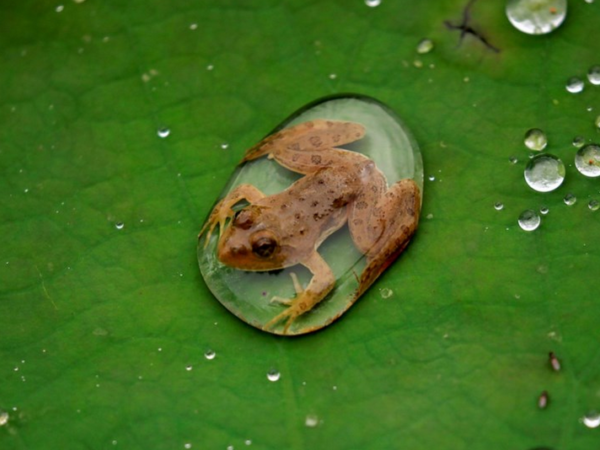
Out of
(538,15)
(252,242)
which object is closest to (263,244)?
(252,242)

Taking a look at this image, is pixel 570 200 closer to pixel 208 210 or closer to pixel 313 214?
pixel 313 214

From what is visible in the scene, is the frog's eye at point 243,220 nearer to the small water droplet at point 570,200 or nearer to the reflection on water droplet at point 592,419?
the small water droplet at point 570,200

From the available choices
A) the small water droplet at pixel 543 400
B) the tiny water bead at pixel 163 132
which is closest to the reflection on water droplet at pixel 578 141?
the small water droplet at pixel 543 400

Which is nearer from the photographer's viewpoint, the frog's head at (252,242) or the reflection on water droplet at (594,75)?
the frog's head at (252,242)

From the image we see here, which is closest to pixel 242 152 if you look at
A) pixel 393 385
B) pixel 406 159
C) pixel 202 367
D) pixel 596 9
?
pixel 406 159

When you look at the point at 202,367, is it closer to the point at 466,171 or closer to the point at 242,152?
the point at 242,152
